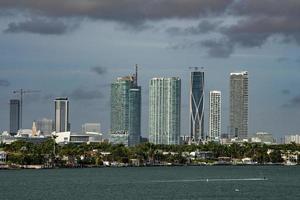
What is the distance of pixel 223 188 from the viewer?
5015 inches

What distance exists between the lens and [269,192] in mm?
117875

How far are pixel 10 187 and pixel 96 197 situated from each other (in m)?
30.5

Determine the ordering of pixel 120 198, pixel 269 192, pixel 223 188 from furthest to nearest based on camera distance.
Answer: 1. pixel 223 188
2. pixel 269 192
3. pixel 120 198

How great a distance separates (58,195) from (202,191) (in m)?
21.4

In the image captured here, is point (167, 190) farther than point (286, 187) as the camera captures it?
No

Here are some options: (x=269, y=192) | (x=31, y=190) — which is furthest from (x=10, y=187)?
(x=269, y=192)

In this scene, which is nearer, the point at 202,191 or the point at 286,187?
the point at 202,191

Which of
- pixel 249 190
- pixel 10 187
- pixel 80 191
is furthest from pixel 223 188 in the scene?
pixel 10 187

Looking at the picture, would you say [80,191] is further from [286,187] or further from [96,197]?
[286,187]

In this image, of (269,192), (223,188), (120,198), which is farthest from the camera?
(223,188)

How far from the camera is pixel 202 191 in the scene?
392ft

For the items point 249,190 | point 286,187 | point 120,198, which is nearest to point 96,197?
point 120,198

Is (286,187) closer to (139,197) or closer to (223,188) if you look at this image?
(223,188)

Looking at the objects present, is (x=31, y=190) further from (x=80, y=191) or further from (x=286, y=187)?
(x=286, y=187)
